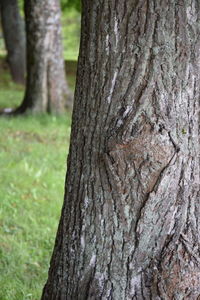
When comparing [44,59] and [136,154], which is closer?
[136,154]

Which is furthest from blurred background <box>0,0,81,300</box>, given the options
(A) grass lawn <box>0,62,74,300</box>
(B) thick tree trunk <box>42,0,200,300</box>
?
(B) thick tree trunk <box>42,0,200,300</box>

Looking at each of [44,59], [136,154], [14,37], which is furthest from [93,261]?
[14,37]

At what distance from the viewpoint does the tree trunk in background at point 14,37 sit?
16.5m

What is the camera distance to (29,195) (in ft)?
20.1

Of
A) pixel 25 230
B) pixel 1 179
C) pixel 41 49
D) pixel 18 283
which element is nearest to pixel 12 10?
pixel 41 49

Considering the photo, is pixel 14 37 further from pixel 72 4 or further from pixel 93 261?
pixel 93 261

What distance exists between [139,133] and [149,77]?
0.29 meters

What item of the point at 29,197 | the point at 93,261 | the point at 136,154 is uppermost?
the point at 136,154

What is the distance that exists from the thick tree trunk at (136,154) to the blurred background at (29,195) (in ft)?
3.94

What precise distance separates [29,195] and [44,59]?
4.38 meters

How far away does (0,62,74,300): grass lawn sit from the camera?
14.4ft

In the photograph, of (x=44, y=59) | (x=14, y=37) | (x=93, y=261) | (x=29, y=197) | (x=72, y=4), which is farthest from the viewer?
(x=72, y=4)

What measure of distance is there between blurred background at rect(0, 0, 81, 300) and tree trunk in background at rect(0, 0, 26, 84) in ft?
23.3

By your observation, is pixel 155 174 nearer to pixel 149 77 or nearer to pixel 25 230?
pixel 149 77
